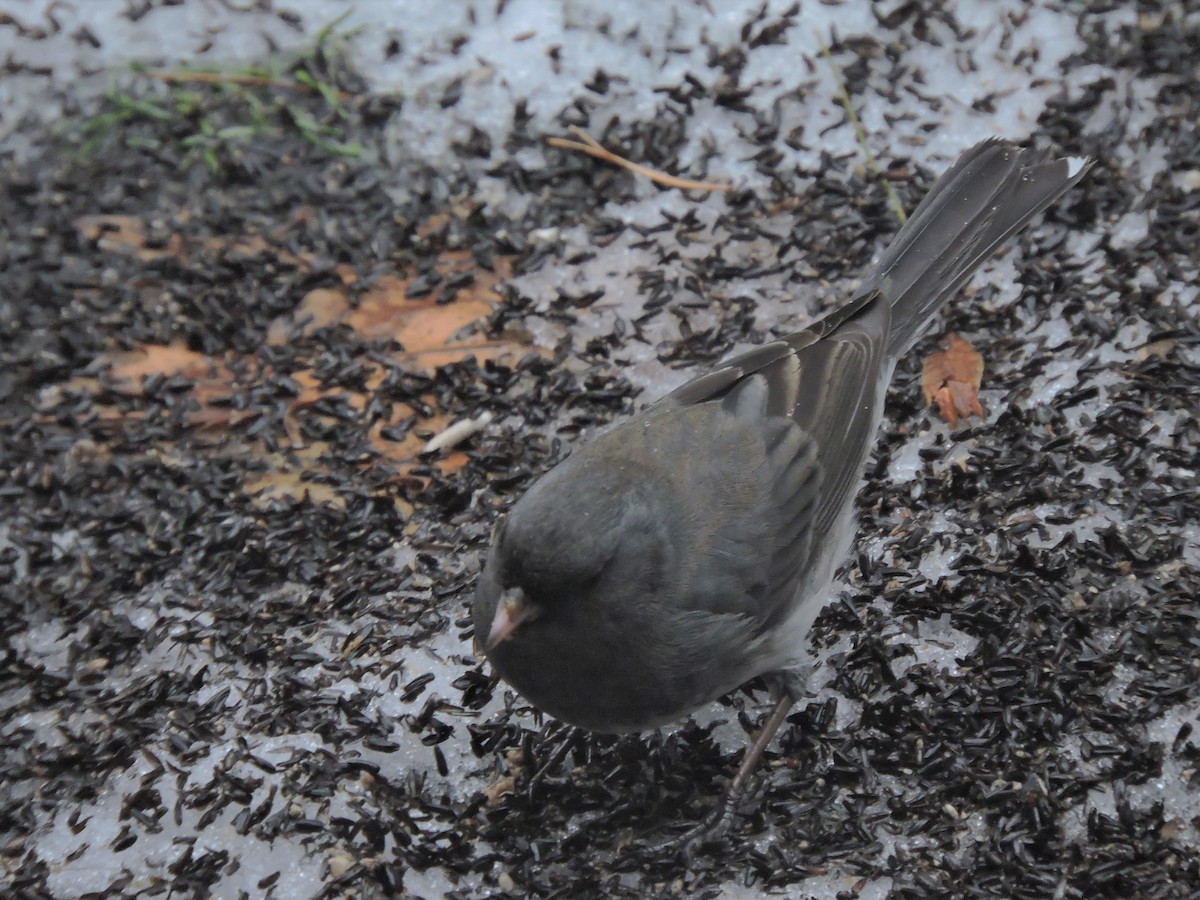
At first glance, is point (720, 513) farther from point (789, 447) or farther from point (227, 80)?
point (227, 80)

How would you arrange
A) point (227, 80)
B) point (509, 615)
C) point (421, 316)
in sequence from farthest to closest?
point (227, 80) → point (421, 316) → point (509, 615)

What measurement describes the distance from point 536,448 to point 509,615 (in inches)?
58.0

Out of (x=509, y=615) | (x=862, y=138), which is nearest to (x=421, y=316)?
(x=862, y=138)

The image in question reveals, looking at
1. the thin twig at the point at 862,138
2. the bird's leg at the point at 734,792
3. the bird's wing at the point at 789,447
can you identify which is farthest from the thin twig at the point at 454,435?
the thin twig at the point at 862,138

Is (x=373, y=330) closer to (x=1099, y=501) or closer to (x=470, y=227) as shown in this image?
(x=470, y=227)

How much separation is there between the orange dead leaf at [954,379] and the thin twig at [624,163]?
1.20 metres

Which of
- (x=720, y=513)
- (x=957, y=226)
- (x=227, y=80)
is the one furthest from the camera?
(x=227, y=80)

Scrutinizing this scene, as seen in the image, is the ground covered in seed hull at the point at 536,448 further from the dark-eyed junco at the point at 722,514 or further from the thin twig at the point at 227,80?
the dark-eyed junco at the point at 722,514

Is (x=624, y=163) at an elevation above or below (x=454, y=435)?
above

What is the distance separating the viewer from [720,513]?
352 centimetres

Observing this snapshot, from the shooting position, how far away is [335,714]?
12.5 feet

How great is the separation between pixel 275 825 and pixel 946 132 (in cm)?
386

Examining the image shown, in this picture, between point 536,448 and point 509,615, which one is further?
point 536,448

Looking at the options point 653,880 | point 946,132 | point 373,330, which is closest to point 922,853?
point 653,880
